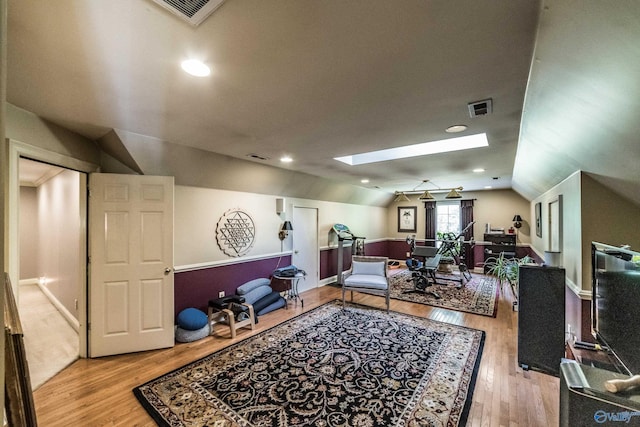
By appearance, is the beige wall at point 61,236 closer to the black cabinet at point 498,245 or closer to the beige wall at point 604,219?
the beige wall at point 604,219

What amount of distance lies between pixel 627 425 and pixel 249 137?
328 centimetres

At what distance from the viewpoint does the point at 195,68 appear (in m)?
1.58

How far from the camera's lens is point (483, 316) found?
425 centimetres

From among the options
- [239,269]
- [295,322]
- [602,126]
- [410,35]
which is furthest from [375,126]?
[239,269]

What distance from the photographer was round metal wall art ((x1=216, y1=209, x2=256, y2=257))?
4.23m

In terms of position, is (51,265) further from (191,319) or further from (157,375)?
(157,375)

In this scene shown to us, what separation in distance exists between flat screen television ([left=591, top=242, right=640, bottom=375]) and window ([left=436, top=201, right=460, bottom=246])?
6.70 meters

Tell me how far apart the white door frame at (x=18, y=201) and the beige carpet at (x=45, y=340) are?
256mm

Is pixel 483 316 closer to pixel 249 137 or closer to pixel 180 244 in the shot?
pixel 249 137

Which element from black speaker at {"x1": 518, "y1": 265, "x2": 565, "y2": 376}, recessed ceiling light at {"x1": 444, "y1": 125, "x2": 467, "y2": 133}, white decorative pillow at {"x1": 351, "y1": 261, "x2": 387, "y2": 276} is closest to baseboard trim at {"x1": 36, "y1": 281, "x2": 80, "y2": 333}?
white decorative pillow at {"x1": 351, "y1": 261, "x2": 387, "y2": 276}

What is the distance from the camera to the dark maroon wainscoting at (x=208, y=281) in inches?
146

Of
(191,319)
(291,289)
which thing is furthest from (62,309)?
(291,289)

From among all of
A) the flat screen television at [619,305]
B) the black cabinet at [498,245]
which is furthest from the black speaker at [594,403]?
the black cabinet at [498,245]

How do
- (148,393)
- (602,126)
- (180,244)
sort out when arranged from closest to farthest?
1. (602,126)
2. (148,393)
3. (180,244)
